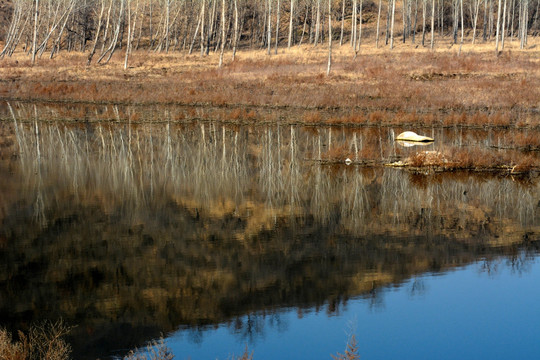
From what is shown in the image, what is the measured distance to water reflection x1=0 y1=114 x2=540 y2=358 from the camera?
354 inches

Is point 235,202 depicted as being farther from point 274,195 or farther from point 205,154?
point 205,154

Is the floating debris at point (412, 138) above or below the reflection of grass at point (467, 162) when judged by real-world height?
above

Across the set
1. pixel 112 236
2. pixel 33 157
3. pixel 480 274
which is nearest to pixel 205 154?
pixel 33 157

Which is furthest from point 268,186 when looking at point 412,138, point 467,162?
point 412,138

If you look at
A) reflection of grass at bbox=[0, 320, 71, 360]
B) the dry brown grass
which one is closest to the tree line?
the dry brown grass

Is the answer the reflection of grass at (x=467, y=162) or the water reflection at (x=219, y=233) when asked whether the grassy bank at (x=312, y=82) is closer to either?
the reflection of grass at (x=467, y=162)

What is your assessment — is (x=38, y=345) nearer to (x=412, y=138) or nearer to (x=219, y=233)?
(x=219, y=233)

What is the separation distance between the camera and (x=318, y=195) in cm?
1562

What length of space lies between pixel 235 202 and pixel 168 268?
4623mm

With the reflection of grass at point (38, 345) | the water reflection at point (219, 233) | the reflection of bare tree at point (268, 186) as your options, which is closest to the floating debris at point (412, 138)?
the reflection of bare tree at point (268, 186)

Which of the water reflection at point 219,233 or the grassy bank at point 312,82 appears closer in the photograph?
the water reflection at point 219,233

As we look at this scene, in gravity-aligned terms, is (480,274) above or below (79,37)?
below

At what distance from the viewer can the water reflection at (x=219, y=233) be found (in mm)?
8984

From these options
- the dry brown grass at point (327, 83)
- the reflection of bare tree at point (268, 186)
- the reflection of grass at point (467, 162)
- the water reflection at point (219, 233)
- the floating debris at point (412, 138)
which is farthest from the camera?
the dry brown grass at point (327, 83)
